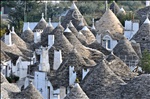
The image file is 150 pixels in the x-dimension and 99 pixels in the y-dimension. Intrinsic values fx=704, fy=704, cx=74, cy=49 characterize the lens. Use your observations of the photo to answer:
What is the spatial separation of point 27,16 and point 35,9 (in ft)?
13.7

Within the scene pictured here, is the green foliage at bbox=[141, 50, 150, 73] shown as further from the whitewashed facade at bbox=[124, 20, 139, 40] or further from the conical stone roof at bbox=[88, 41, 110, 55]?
the whitewashed facade at bbox=[124, 20, 139, 40]

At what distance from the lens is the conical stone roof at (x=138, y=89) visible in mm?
25078

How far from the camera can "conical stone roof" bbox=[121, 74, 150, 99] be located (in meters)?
25.1

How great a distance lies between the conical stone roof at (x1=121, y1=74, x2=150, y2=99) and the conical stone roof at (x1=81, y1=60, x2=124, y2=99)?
0.52 m

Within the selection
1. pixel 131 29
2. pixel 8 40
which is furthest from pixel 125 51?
pixel 8 40

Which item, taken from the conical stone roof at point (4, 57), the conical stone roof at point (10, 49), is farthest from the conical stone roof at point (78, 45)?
the conical stone roof at point (10, 49)

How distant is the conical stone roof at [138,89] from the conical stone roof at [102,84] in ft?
1.69

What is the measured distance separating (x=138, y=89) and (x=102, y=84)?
6.86 feet

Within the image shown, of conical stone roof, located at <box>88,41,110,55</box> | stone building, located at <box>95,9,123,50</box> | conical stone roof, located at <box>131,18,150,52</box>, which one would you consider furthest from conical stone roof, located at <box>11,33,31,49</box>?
conical stone roof, located at <box>131,18,150,52</box>

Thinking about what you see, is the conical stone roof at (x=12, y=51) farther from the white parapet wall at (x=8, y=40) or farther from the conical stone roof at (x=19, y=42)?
the conical stone roof at (x=19, y=42)

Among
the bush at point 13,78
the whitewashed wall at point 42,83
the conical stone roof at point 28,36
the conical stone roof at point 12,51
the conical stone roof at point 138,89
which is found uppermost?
the conical stone roof at point 28,36

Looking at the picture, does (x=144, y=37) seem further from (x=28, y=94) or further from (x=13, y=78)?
(x=28, y=94)

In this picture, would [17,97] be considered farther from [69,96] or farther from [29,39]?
[29,39]

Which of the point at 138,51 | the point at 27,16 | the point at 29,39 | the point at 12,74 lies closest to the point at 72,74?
the point at 138,51
